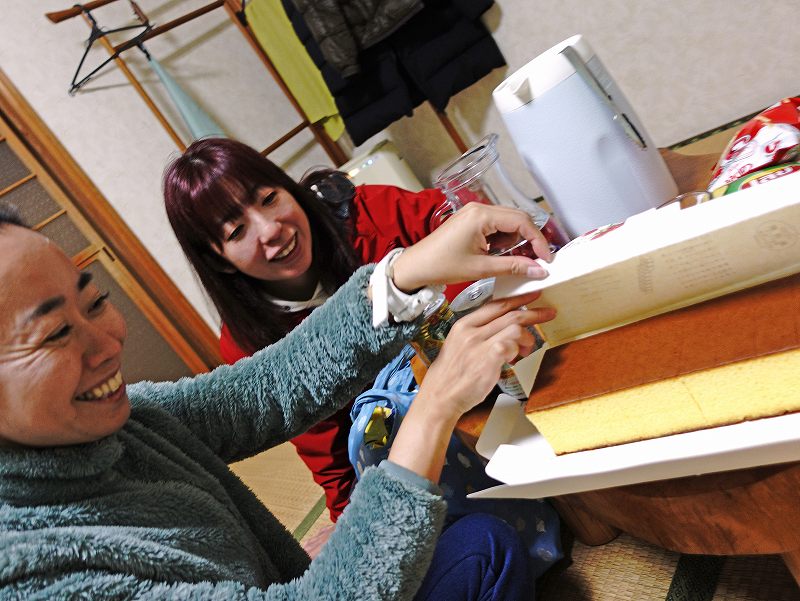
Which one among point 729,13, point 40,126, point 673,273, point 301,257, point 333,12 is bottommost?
point 729,13

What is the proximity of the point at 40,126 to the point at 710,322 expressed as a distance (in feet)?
9.85

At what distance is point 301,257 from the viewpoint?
131 cm

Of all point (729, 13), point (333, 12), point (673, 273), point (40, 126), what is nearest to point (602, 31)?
point (729, 13)

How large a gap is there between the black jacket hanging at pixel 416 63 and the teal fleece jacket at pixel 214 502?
1833 mm

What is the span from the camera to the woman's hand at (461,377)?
0.66 metres

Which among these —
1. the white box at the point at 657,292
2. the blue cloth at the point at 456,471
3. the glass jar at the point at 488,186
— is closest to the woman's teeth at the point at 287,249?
the blue cloth at the point at 456,471

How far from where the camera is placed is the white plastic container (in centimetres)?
79

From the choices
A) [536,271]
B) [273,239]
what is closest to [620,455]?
[536,271]

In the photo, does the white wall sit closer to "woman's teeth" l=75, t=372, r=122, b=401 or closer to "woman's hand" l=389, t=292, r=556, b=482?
"woman's hand" l=389, t=292, r=556, b=482

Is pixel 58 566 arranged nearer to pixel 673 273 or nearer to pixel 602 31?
pixel 673 273

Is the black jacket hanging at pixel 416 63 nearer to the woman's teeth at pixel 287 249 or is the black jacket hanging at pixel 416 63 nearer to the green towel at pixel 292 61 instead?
the green towel at pixel 292 61

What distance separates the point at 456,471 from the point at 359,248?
0.59 meters

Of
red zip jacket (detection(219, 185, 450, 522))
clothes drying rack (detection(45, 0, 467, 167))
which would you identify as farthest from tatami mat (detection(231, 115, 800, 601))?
clothes drying rack (detection(45, 0, 467, 167))

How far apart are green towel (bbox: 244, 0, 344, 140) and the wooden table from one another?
248cm
